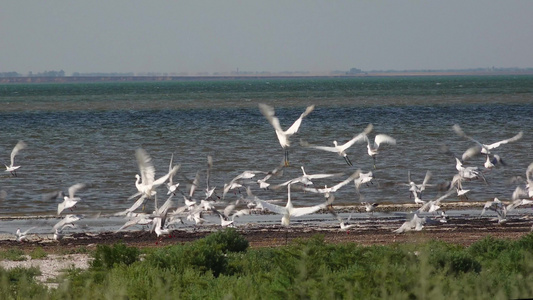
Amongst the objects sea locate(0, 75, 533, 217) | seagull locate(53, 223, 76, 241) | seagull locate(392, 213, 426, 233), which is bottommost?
sea locate(0, 75, 533, 217)

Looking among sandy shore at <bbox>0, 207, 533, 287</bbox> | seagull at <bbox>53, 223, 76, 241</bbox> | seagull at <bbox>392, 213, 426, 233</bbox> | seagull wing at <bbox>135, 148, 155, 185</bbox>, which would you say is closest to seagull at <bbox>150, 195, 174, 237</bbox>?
sandy shore at <bbox>0, 207, 533, 287</bbox>

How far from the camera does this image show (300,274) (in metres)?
7.34

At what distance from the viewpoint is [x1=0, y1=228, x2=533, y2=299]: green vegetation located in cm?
755

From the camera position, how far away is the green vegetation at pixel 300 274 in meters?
7.55

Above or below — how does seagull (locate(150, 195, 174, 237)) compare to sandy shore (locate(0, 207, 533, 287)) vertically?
above

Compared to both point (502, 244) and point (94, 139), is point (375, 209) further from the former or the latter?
point (94, 139)

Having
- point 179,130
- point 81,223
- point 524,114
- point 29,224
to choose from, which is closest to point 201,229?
point 81,223

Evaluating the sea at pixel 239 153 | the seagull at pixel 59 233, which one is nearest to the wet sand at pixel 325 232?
the seagull at pixel 59 233

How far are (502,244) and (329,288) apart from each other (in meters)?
4.69

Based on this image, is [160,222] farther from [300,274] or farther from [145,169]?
[300,274]

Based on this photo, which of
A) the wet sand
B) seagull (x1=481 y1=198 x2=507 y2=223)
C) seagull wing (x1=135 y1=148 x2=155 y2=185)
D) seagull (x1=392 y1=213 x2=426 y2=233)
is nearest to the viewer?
seagull wing (x1=135 y1=148 x2=155 y2=185)

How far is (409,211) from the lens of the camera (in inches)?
733

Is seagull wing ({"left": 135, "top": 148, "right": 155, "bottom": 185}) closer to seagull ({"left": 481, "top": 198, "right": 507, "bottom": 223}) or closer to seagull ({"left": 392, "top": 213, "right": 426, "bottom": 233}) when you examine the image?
seagull ({"left": 392, "top": 213, "right": 426, "bottom": 233})

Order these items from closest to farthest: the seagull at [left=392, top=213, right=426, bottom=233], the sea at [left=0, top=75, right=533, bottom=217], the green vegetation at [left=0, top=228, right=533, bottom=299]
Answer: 1. the green vegetation at [left=0, top=228, right=533, bottom=299]
2. the seagull at [left=392, top=213, right=426, bottom=233]
3. the sea at [left=0, top=75, right=533, bottom=217]
